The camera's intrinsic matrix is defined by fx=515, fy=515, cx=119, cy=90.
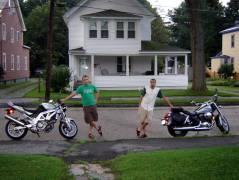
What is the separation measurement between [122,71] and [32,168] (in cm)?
3370

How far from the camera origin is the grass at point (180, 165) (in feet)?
25.8

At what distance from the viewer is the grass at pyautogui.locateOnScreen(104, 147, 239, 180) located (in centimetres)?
787

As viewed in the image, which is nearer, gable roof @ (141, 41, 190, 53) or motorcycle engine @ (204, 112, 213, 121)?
motorcycle engine @ (204, 112, 213, 121)

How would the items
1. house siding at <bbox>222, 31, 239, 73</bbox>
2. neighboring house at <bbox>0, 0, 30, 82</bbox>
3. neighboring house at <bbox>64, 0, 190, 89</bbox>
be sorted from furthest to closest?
1. house siding at <bbox>222, 31, 239, 73</bbox>
2. neighboring house at <bbox>0, 0, 30, 82</bbox>
3. neighboring house at <bbox>64, 0, 190, 89</bbox>

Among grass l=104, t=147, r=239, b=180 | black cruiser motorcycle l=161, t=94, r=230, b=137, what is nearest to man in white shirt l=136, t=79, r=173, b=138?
black cruiser motorcycle l=161, t=94, r=230, b=137

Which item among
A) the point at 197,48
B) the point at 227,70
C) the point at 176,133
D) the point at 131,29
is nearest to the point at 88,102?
the point at 176,133

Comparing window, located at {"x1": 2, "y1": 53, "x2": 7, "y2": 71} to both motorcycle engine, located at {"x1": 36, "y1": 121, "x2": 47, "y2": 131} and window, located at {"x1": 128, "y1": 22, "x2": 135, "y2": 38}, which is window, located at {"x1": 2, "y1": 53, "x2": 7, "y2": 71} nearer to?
window, located at {"x1": 128, "y1": 22, "x2": 135, "y2": 38}

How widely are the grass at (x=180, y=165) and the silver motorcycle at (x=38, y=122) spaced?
14.2 feet

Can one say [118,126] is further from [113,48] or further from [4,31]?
[4,31]

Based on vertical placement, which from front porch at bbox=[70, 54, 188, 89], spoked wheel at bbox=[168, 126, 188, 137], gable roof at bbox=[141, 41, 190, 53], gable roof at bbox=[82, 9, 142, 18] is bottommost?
spoked wheel at bbox=[168, 126, 188, 137]

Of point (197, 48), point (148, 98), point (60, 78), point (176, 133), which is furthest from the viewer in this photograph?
point (60, 78)

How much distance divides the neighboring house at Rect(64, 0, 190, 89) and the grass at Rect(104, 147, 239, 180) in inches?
1156

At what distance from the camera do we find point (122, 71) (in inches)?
1656

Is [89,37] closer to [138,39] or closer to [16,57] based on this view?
[138,39]
